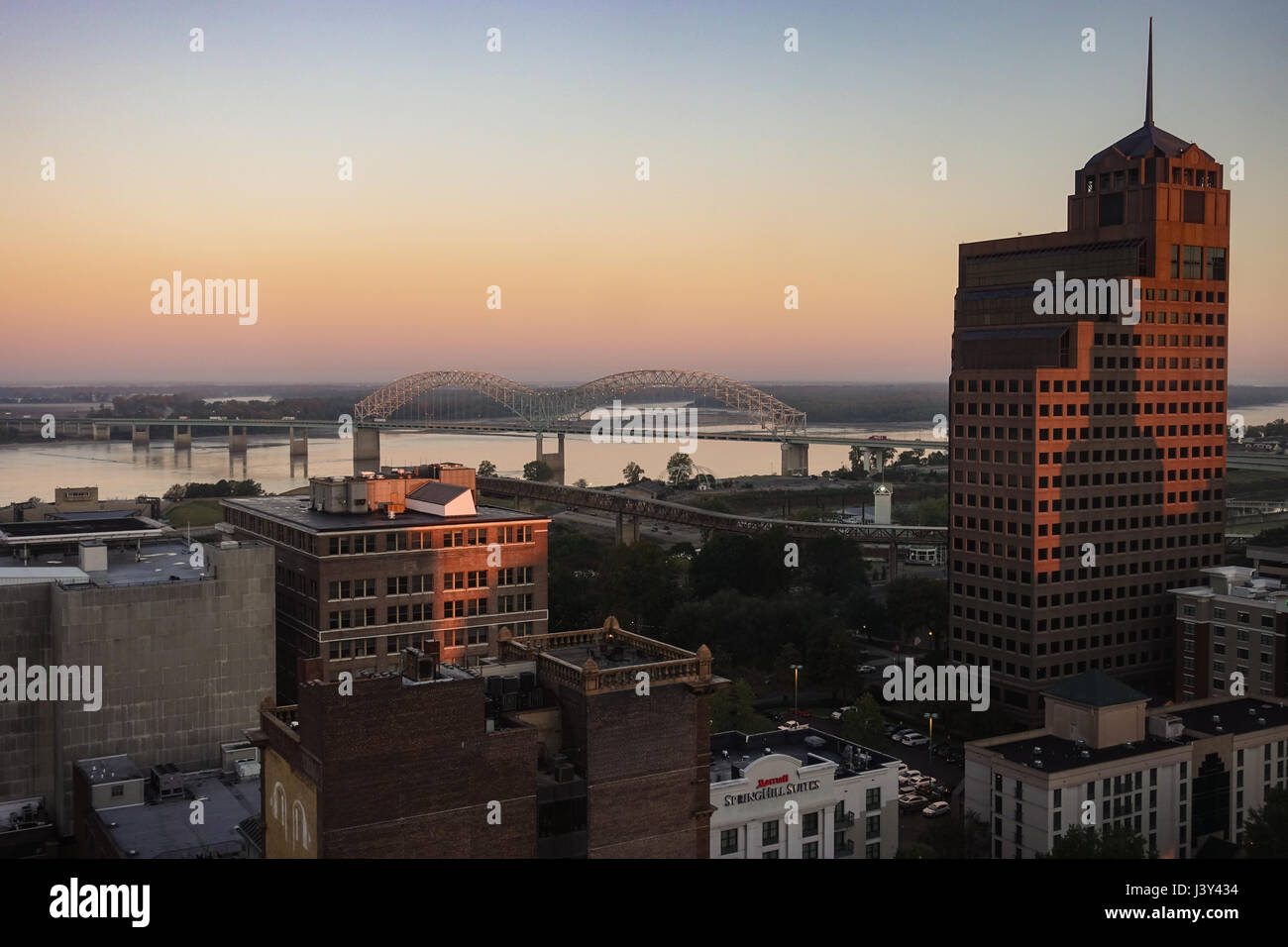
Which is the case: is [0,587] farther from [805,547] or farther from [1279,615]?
[805,547]

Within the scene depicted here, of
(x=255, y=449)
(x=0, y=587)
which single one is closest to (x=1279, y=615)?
(x=0, y=587)

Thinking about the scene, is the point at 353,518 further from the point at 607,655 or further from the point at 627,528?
the point at 627,528

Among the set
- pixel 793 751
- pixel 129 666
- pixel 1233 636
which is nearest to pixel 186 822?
pixel 129 666

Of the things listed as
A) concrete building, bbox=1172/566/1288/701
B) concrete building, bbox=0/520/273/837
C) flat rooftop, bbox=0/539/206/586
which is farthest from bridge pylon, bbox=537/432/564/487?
concrete building, bbox=0/520/273/837

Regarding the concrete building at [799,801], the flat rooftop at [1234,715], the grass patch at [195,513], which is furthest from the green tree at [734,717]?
the grass patch at [195,513]

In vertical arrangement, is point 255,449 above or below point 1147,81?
below

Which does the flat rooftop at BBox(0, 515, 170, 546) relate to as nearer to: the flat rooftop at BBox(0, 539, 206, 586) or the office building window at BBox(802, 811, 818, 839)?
the flat rooftop at BBox(0, 539, 206, 586)
